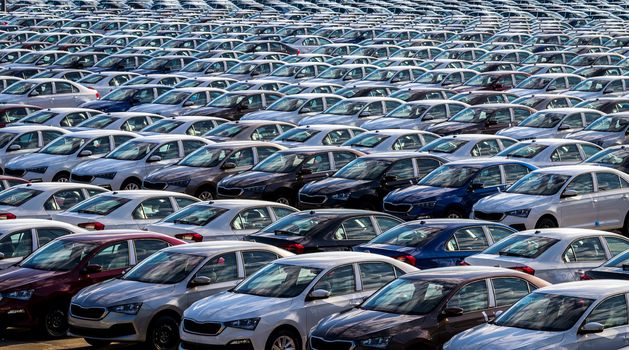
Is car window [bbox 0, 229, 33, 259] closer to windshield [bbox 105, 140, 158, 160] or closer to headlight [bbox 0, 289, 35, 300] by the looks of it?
headlight [bbox 0, 289, 35, 300]

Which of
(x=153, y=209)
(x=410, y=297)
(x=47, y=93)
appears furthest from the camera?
(x=47, y=93)

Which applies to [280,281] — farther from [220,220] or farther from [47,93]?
[47,93]

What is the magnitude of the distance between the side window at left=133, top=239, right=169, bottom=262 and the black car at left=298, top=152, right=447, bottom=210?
24.1 feet

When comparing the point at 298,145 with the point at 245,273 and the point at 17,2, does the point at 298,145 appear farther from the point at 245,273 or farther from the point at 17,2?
the point at 17,2

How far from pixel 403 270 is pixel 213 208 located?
5761mm

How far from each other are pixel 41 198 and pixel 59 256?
557 cm

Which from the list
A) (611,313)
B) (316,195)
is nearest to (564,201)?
(316,195)

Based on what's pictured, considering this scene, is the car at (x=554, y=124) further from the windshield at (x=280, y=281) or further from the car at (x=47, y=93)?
the windshield at (x=280, y=281)

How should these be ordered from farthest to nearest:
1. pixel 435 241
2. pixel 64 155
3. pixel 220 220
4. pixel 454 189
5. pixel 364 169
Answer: pixel 64 155 → pixel 364 169 → pixel 454 189 → pixel 220 220 → pixel 435 241

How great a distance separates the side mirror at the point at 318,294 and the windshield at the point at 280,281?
0.50 ft

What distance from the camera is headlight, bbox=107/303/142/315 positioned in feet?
58.5

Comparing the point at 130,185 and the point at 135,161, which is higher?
the point at 135,161

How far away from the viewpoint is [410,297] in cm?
1639

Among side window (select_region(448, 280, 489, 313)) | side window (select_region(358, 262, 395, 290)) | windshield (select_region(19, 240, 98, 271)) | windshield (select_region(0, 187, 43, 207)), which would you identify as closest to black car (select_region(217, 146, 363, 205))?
windshield (select_region(0, 187, 43, 207))
